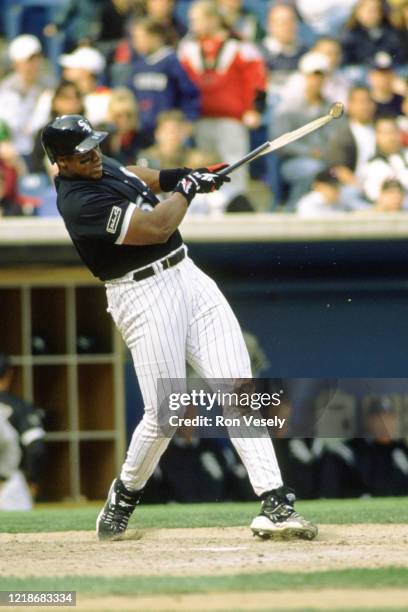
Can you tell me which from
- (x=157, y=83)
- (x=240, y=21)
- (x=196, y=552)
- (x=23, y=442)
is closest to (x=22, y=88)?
(x=157, y=83)

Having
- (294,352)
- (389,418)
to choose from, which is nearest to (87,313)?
(294,352)

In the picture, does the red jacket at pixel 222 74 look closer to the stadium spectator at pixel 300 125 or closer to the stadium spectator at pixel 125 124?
the stadium spectator at pixel 300 125

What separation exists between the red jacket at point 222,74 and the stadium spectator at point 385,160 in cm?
106

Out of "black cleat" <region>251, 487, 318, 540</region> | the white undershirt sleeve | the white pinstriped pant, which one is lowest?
"black cleat" <region>251, 487, 318, 540</region>

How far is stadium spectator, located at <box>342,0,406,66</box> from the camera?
1180 cm

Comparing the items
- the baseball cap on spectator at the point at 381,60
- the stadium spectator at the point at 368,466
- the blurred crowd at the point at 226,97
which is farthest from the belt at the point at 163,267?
the baseball cap on spectator at the point at 381,60

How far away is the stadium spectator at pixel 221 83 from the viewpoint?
10.8 meters

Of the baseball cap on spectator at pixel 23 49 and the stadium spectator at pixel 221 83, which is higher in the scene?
the baseball cap on spectator at pixel 23 49

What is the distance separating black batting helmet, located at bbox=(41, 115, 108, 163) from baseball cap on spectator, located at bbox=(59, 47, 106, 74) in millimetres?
5629

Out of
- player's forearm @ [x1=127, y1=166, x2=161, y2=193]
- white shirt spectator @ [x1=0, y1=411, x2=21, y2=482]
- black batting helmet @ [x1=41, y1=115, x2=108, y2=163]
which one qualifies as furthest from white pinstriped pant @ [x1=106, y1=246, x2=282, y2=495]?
white shirt spectator @ [x1=0, y1=411, x2=21, y2=482]

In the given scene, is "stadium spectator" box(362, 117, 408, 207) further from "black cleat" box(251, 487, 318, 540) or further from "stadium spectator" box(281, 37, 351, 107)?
"black cleat" box(251, 487, 318, 540)

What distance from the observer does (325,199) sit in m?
10.1

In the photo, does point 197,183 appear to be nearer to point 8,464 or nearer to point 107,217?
point 107,217

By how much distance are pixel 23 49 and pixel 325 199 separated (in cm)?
286
